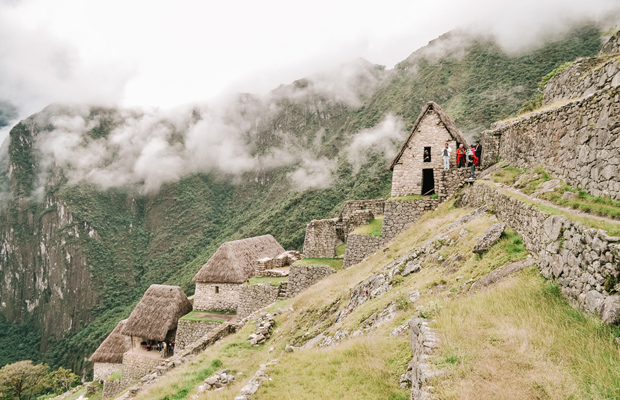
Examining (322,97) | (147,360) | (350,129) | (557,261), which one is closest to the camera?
(557,261)

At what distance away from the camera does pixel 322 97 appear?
13975 cm

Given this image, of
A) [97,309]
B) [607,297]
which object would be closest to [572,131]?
[607,297]

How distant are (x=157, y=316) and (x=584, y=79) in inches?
919

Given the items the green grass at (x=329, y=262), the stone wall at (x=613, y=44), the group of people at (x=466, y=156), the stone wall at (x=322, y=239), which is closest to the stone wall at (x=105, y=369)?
the stone wall at (x=322, y=239)

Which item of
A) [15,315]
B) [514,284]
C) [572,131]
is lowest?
[15,315]

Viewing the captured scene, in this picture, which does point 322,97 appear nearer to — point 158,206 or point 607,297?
point 158,206

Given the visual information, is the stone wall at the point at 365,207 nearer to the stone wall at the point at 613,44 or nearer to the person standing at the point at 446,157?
the person standing at the point at 446,157

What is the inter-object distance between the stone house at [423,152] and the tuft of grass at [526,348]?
10.5 m

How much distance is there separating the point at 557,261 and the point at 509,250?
1.50 metres

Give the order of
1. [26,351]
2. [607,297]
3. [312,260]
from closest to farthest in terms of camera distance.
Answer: [607,297], [312,260], [26,351]

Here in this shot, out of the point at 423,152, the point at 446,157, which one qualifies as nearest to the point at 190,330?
the point at 423,152

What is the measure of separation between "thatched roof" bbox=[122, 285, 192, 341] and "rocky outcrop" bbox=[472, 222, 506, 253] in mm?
19377

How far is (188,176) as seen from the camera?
503 feet

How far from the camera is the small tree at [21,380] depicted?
1359 inches
